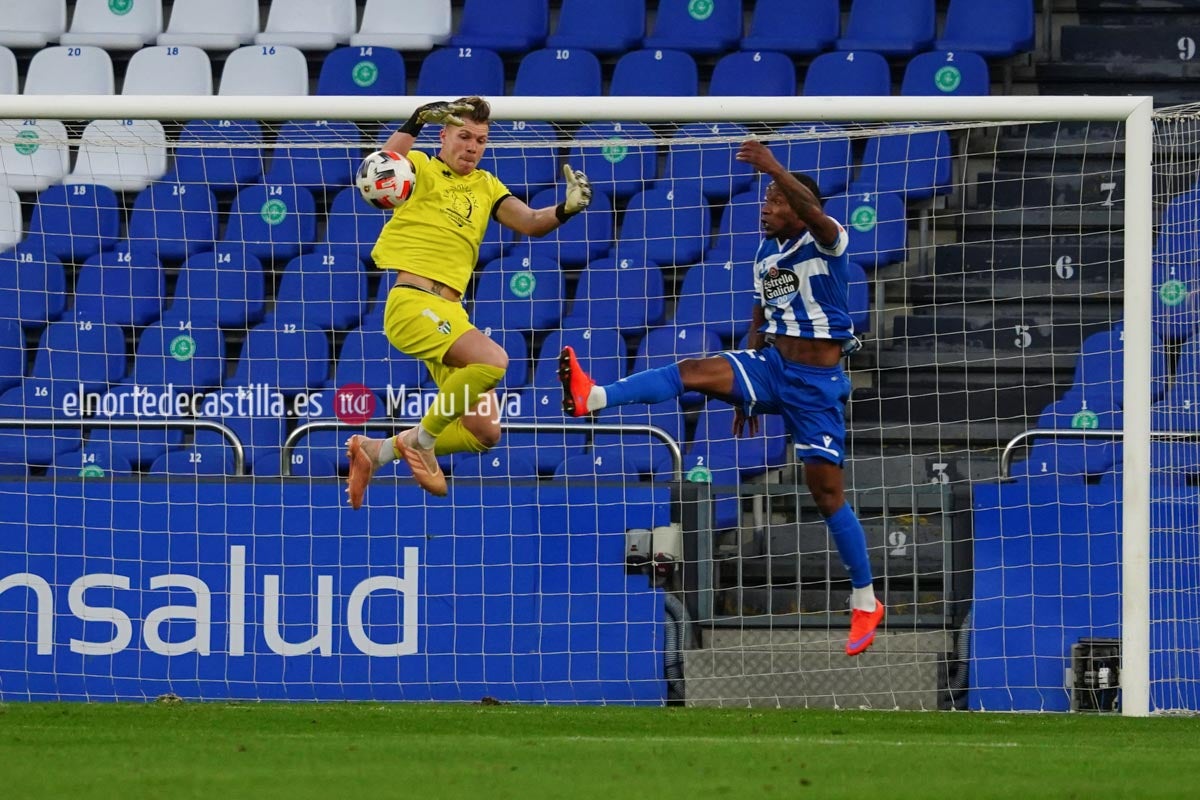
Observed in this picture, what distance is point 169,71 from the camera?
12219 millimetres

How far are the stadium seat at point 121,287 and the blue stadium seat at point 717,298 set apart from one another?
3290mm

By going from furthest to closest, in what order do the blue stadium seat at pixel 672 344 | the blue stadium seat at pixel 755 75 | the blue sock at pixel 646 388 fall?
the blue stadium seat at pixel 755 75 → the blue stadium seat at pixel 672 344 → the blue sock at pixel 646 388

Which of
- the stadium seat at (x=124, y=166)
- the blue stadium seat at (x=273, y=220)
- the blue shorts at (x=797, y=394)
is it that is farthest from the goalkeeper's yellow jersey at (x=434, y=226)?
the stadium seat at (x=124, y=166)

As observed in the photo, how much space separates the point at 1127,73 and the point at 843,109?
4.52 meters

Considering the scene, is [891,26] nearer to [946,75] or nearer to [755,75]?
[946,75]

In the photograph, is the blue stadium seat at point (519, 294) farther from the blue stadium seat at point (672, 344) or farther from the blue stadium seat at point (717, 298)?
the blue stadium seat at point (717, 298)

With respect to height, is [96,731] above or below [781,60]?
below

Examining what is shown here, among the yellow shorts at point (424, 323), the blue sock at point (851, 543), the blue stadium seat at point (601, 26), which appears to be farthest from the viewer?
the blue stadium seat at point (601, 26)

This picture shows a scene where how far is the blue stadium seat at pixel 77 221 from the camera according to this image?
435 inches

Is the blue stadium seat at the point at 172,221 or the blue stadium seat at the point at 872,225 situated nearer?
the blue stadium seat at the point at 872,225

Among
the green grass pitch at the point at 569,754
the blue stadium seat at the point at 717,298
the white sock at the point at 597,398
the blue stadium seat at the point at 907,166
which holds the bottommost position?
the green grass pitch at the point at 569,754

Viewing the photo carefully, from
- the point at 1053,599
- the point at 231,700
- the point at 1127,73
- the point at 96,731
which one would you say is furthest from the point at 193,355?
the point at 1127,73

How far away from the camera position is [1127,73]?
12164mm

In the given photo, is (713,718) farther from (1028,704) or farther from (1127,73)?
(1127,73)
